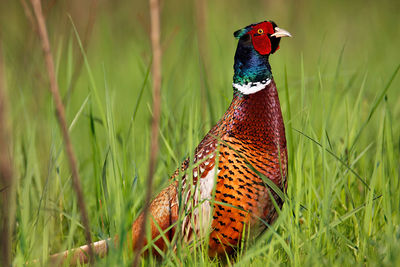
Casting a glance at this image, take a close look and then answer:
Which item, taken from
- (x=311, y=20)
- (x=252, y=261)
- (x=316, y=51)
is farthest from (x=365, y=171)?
(x=311, y=20)

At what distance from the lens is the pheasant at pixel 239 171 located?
2.73 metres

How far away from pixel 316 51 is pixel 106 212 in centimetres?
532

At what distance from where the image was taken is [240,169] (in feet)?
9.03

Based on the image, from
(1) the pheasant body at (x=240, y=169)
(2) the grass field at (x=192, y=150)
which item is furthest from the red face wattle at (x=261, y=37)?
(2) the grass field at (x=192, y=150)

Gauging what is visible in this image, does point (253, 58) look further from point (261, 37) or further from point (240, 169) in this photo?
point (240, 169)

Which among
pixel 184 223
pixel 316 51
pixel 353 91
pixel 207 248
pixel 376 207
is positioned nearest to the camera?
pixel 207 248

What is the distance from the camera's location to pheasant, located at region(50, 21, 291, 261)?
107 inches

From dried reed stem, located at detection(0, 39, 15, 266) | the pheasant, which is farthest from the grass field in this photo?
dried reed stem, located at detection(0, 39, 15, 266)

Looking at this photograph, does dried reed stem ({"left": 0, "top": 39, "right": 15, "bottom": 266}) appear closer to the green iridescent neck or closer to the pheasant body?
the pheasant body

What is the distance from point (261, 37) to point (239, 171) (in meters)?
0.76

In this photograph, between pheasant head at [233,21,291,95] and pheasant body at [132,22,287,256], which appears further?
pheasant head at [233,21,291,95]

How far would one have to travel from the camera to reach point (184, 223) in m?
2.87

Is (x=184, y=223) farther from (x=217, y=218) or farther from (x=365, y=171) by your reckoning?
(x=365, y=171)

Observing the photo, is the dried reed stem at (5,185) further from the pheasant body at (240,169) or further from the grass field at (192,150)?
the pheasant body at (240,169)
